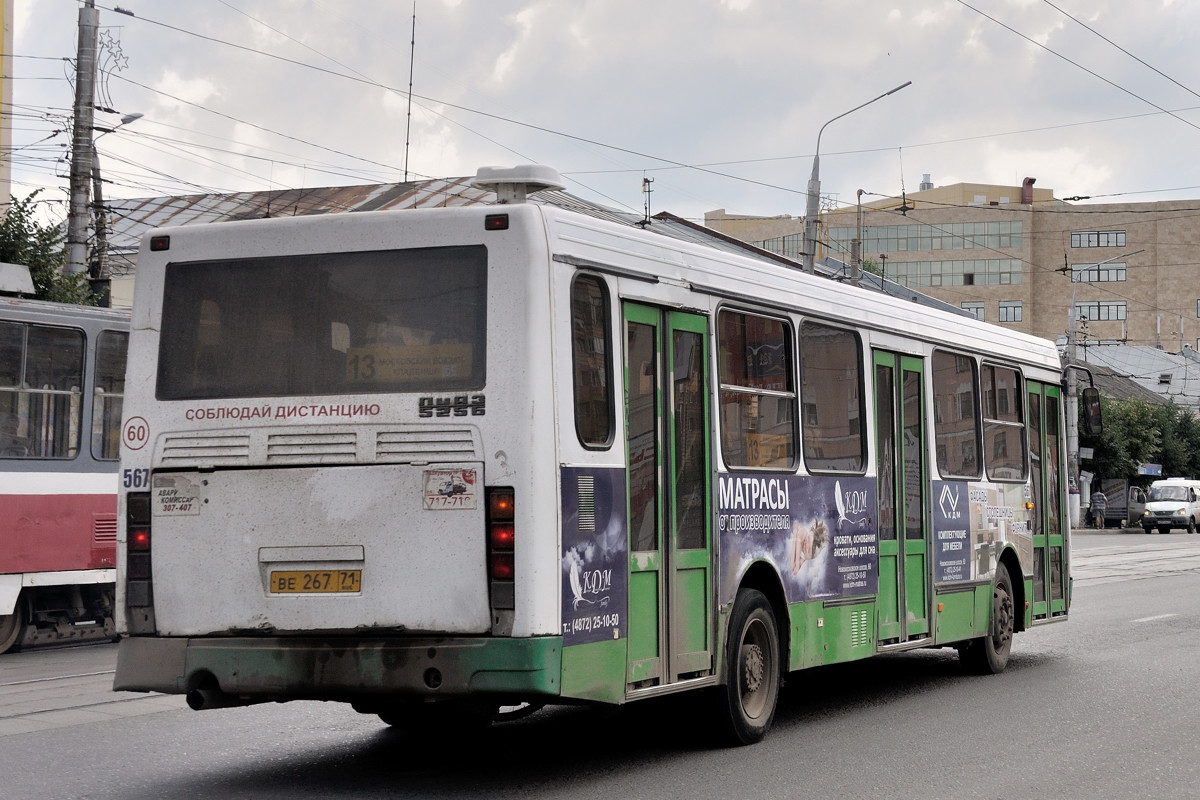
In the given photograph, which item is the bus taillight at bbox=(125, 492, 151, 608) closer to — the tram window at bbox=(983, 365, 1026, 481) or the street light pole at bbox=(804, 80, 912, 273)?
the tram window at bbox=(983, 365, 1026, 481)

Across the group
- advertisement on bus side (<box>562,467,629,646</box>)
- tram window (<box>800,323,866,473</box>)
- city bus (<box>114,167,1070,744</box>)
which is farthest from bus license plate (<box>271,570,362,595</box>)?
tram window (<box>800,323,866,473</box>)

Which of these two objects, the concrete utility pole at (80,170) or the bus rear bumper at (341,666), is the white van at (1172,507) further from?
the bus rear bumper at (341,666)

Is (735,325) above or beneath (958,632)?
above

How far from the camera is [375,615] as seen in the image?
7328 millimetres

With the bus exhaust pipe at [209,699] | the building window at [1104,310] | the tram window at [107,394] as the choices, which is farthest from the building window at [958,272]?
the bus exhaust pipe at [209,699]

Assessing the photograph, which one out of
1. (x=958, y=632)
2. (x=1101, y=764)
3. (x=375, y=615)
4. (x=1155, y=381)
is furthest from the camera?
(x=1155, y=381)

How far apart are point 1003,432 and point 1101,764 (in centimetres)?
513

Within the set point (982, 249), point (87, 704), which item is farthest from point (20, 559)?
point (982, 249)

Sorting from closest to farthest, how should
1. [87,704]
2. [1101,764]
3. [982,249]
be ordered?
[1101,764] → [87,704] → [982,249]

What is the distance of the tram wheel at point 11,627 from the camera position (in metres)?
14.5

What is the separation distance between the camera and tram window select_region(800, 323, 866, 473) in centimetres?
998

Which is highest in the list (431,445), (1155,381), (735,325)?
(1155,381)

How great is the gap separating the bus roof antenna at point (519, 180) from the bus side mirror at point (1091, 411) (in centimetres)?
732

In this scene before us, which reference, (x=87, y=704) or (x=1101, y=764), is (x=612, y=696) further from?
(x=87, y=704)
